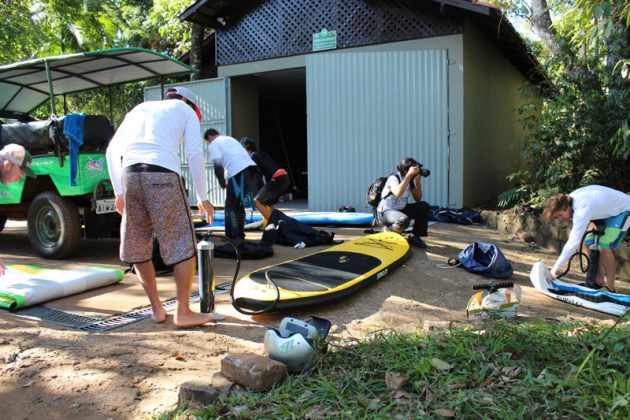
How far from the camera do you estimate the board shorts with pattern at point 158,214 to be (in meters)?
3.51

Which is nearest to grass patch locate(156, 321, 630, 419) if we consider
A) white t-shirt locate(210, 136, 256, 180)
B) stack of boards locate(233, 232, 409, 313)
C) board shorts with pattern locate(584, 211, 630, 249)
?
stack of boards locate(233, 232, 409, 313)

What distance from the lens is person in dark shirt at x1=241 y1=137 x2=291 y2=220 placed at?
692cm

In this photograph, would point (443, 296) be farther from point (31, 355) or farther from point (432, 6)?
point (432, 6)

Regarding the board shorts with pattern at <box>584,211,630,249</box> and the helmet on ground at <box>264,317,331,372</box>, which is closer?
the helmet on ground at <box>264,317,331,372</box>

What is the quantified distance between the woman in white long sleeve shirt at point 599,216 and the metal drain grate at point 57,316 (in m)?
4.18

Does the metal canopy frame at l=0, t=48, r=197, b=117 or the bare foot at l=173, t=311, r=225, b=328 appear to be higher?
the metal canopy frame at l=0, t=48, r=197, b=117

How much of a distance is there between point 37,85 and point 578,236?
8.04 m

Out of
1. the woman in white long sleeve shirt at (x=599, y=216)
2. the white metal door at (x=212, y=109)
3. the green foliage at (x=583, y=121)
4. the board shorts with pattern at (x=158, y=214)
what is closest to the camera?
the board shorts with pattern at (x=158, y=214)

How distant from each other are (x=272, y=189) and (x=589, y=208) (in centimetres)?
381

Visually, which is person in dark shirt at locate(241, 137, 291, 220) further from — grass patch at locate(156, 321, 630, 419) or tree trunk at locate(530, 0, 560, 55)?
tree trunk at locate(530, 0, 560, 55)

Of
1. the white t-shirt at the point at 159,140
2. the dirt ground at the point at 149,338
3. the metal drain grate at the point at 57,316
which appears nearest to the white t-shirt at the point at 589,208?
the dirt ground at the point at 149,338

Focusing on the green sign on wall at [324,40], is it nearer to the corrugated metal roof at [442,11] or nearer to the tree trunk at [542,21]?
the corrugated metal roof at [442,11]

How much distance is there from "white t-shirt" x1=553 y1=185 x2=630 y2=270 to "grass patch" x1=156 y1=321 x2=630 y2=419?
7.08ft

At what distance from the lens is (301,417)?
2.33 metres
